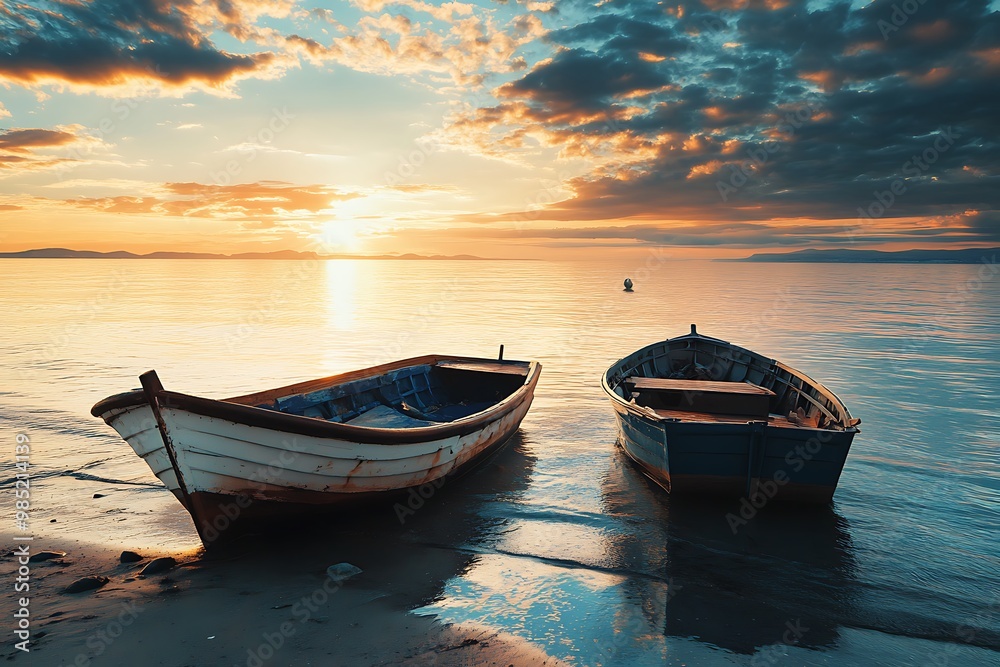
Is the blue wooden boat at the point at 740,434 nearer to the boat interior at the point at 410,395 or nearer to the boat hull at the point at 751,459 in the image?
the boat hull at the point at 751,459

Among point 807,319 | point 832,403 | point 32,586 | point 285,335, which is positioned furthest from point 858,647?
point 807,319

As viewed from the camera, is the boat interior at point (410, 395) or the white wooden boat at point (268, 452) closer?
the white wooden boat at point (268, 452)

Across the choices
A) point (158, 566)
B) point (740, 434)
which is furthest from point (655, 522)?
point (158, 566)

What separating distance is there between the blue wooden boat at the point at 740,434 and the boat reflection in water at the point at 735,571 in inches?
18.5

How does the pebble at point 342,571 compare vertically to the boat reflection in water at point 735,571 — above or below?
above

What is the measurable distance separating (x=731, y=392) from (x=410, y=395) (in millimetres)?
7280

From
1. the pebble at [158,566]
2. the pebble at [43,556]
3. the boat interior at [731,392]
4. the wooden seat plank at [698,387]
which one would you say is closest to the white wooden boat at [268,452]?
the pebble at [158,566]

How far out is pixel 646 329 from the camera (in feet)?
114

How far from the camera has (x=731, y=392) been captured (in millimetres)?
11555

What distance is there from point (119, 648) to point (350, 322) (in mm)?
33191

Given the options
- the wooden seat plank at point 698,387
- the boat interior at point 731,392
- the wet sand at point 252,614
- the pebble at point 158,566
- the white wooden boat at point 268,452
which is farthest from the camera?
the wooden seat plank at point 698,387

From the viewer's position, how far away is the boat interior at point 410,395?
397 inches

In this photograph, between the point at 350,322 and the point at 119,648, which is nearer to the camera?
the point at 119,648

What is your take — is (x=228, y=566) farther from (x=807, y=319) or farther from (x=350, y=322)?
(x=807, y=319)
